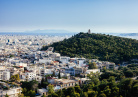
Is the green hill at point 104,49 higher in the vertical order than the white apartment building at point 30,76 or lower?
higher

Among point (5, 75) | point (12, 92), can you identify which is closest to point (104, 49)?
point (5, 75)

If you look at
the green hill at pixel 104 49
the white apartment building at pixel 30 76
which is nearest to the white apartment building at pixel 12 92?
the white apartment building at pixel 30 76

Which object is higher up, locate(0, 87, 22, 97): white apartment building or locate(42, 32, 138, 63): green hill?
locate(42, 32, 138, 63): green hill

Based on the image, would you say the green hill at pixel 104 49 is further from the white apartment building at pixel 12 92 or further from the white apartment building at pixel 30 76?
the white apartment building at pixel 12 92

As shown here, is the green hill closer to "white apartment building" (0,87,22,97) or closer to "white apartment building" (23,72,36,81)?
"white apartment building" (23,72,36,81)

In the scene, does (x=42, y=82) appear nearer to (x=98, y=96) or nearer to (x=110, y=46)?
(x=98, y=96)

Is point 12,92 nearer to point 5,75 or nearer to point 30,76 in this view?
point 5,75

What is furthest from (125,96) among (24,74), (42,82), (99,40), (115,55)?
(99,40)

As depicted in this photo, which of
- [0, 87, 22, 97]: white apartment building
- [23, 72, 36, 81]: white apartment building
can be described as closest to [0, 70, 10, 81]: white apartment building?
[23, 72, 36, 81]: white apartment building
